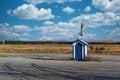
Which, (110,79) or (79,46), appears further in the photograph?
(79,46)

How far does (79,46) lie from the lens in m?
43.0

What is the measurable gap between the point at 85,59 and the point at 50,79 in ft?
82.8

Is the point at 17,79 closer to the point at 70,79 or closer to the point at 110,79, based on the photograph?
the point at 70,79

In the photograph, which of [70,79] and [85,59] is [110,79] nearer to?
[70,79]

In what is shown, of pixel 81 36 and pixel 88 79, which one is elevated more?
pixel 81 36

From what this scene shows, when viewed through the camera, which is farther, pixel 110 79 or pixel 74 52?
pixel 74 52

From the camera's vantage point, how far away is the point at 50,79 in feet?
57.2

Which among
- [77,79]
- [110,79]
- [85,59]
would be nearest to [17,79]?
[77,79]

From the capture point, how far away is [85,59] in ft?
139

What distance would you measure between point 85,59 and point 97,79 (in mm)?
24848

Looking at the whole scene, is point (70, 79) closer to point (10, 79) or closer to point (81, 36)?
point (10, 79)

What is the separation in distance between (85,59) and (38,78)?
978 inches

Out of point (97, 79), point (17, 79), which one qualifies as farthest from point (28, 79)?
point (97, 79)

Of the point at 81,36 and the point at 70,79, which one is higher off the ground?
the point at 81,36
